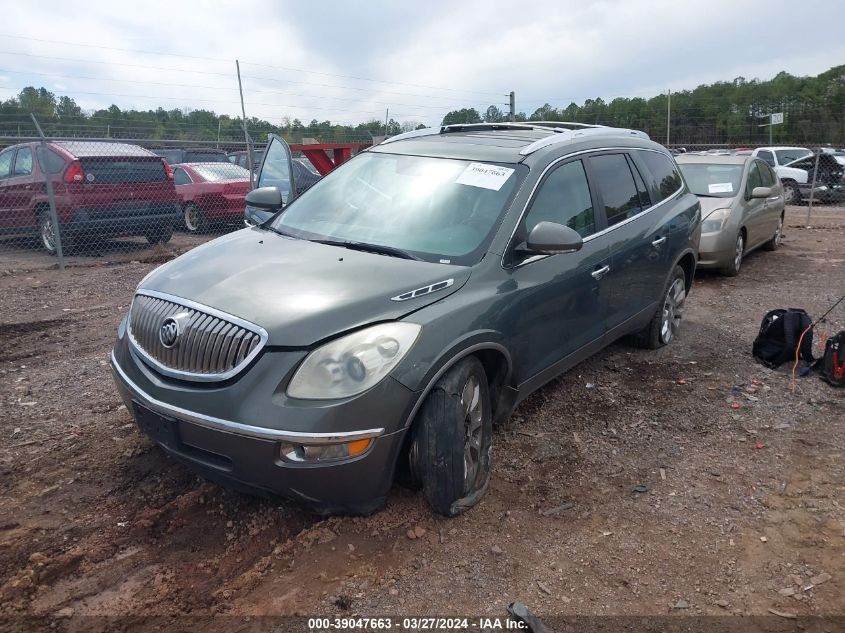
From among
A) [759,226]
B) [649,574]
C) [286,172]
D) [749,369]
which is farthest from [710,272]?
[649,574]

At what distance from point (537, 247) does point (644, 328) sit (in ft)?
8.18

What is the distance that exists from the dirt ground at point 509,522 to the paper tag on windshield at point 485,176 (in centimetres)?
151

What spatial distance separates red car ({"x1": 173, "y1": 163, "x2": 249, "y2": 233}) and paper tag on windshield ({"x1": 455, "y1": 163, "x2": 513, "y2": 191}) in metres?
8.83

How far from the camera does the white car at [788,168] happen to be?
59.5 ft

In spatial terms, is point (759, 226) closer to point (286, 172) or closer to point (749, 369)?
point (749, 369)

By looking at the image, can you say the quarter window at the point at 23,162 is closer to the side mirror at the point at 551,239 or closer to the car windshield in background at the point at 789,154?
the side mirror at the point at 551,239

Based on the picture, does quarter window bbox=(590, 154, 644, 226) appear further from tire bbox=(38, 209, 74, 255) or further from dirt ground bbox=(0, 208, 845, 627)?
tire bbox=(38, 209, 74, 255)

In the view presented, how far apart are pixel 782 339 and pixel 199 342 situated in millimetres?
4632

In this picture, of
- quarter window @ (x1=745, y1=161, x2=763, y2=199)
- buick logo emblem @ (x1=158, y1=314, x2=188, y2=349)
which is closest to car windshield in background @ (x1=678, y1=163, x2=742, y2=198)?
quarter window @ (x1=745, y1=161, x2=763, y2=199)

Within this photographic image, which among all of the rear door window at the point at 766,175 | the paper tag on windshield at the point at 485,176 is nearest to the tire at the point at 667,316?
the paper tag on windshield at the point at 485,176

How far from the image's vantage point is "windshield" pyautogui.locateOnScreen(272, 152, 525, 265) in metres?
3.51

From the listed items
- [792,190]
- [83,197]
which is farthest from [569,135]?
[792,190]

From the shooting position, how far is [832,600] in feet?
8.84

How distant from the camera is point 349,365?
107 inches
